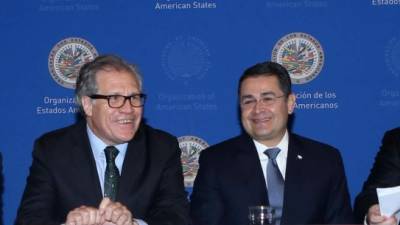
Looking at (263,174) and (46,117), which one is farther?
(46,117)

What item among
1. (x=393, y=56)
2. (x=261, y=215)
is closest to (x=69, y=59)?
(x=393, y=56)

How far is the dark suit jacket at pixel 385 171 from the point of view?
3.68m

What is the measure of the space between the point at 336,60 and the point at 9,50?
2401 mm

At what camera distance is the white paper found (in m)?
2.78

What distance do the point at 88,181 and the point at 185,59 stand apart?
175 centimetres

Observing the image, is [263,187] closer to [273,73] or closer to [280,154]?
[280,154]

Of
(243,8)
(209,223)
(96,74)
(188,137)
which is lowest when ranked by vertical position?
(209,223)

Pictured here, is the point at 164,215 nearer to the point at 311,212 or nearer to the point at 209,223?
the point at 209,223

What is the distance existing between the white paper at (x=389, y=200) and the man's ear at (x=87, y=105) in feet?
4.94

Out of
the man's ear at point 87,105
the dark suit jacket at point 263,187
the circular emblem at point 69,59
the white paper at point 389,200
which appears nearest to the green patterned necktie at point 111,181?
the man's ear at point 87,105

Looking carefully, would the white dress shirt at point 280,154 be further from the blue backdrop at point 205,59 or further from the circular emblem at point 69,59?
the circular emblem at point 69,59

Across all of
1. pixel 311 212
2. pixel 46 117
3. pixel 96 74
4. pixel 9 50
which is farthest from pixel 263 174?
pixel 9 50

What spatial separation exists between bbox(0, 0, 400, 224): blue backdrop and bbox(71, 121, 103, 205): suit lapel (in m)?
1.41

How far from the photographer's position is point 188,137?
4887 mm
